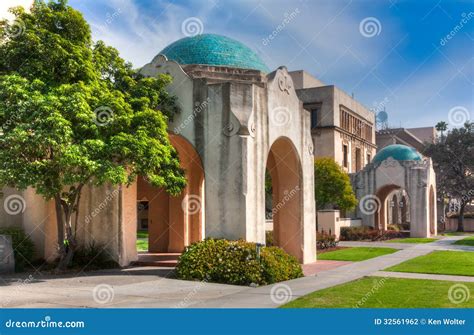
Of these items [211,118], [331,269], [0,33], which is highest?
[0,33]

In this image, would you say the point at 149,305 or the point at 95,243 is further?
the point at 95,243

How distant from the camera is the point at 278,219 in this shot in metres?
22.9

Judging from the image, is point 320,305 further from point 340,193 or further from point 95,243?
point 340,193

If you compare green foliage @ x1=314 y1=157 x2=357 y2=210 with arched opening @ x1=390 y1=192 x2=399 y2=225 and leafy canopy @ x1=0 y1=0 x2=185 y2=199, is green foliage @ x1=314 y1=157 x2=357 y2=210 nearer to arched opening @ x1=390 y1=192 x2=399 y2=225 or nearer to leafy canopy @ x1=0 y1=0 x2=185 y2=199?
arched opening @ x1=390 y1=192 x2=399 y2=225

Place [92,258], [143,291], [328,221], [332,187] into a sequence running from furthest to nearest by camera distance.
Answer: [332,187] < [328,221] < [92,258] < [143,291]

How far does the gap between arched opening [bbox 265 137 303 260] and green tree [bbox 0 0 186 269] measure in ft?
19.2

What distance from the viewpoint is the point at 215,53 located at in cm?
2381

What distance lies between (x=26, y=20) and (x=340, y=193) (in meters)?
29.4

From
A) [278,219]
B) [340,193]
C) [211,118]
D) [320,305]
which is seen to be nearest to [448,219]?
[340,193]

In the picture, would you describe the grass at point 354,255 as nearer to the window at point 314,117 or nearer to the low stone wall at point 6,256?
the low stone wall at point 6,256

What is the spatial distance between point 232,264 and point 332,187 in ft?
87.5

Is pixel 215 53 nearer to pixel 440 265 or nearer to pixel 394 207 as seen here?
pixel 440 265

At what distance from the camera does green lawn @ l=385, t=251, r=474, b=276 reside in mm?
18734

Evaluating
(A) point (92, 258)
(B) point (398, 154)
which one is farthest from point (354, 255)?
(B) point (398, 154)
